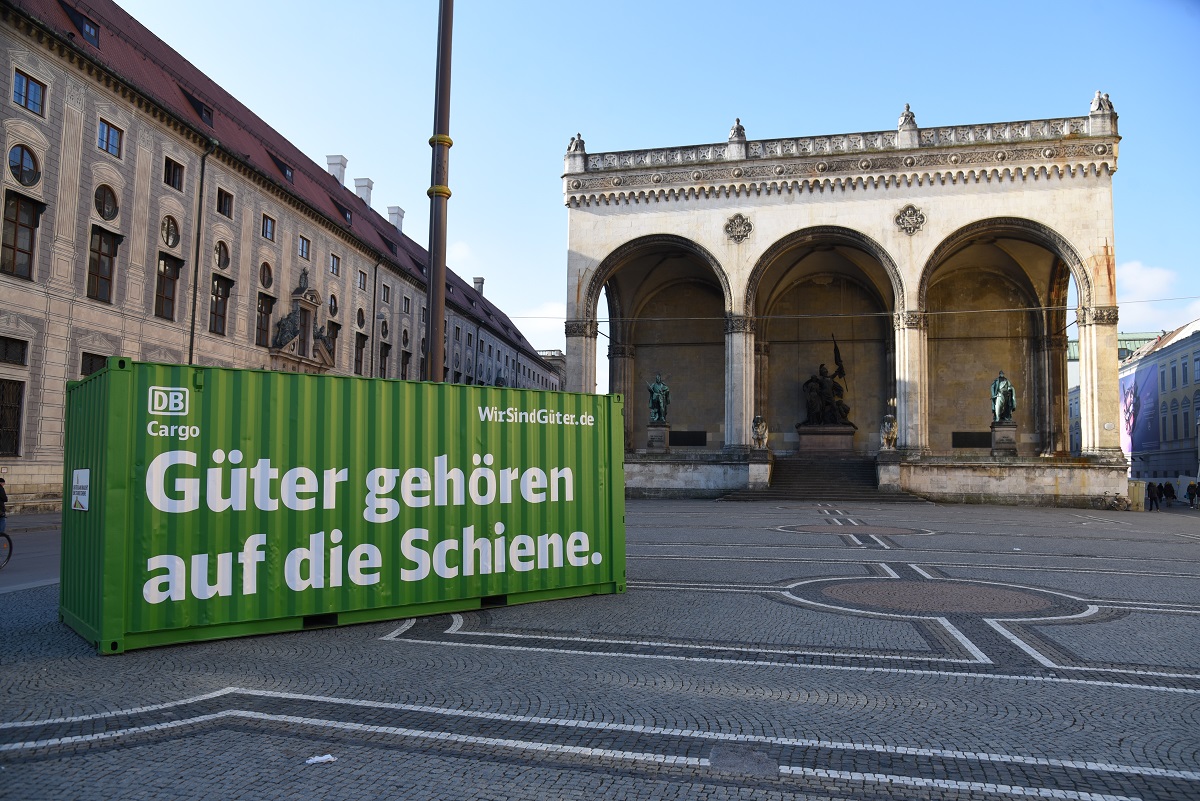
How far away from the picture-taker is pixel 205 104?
3366 cm

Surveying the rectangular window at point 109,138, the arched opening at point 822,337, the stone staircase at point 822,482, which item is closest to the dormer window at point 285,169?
the rectangular window at point 109,138

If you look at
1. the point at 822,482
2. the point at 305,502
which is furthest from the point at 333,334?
the point at 305,502

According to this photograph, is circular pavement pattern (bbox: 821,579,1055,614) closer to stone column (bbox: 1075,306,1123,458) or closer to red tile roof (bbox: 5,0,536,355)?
red tile roof (bbox: 5,0,536,355)

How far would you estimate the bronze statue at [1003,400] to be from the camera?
3669 centimetres

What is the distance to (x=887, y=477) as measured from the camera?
34781mm

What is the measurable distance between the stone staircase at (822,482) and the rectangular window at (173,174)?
23.3 meters

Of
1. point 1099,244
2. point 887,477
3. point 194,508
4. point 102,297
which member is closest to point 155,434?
point 194,508

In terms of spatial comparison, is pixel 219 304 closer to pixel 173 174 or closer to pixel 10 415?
pixel 173 174

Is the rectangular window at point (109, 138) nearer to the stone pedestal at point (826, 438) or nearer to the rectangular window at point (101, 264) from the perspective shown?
the rectangular window at point (101, 264)

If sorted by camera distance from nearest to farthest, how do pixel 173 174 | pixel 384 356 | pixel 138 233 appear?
pixel 138 233 → pixel 173 174 → pixel 384 356

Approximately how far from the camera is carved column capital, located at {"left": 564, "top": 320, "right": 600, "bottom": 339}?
39.1 metres

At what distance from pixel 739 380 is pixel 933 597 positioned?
2763cm

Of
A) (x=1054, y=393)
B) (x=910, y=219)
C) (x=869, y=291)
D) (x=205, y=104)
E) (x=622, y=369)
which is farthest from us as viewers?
(x=622, y=369)

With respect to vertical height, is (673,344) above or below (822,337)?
below
